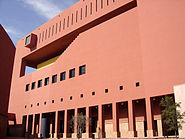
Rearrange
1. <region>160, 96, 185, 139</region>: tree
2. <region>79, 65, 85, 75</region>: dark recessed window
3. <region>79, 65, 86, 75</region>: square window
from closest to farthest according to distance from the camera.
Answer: <region>160, 96, 185, 139</region>: tree
<region>79, 65, 86, 75</region>: square window
<region>79, 65, 85, 75</region>: dark recessed window

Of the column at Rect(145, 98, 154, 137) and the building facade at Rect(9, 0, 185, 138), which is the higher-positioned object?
the building facade at Rect(9, 0, 185, 138)

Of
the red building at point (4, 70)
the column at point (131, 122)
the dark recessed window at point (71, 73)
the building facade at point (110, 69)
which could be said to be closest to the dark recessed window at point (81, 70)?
the building facade at point (110, 69)

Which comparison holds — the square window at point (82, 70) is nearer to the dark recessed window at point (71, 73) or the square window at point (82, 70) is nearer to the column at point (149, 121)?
the dark recessed window at point (71, 73)

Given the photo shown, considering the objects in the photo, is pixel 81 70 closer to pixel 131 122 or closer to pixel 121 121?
pixel 121 121

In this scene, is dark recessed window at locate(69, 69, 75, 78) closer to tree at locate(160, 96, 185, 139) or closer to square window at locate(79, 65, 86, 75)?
square window at locate(79, 65, 86, 75)

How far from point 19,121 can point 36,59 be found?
14.6 metres

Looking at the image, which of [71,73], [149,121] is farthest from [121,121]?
[71,73]

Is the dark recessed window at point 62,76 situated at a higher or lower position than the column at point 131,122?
higher

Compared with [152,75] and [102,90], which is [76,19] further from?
[152,75]

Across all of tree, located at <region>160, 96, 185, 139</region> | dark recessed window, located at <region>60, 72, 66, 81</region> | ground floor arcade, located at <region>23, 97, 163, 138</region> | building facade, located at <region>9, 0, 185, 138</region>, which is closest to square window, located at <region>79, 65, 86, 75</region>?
building facade, located at <region>9, 0, 185, 138</region>

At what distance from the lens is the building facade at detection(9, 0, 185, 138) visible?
22.2 m

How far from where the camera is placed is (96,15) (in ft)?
103

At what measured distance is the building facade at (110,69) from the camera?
22219 mm

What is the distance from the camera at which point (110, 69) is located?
2678 centimetres
